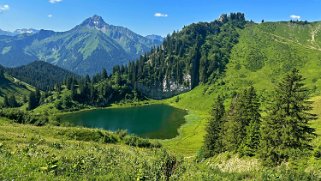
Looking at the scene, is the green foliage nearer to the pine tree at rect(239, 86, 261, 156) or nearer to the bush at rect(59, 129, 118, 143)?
the bush at rect(59, 129, 118, 143)

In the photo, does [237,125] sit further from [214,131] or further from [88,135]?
[88,135]

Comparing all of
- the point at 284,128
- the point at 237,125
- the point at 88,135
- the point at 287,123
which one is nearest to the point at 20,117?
the point at 88,135

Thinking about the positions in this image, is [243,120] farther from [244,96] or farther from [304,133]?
[304,133]

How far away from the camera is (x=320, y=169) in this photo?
114 ft

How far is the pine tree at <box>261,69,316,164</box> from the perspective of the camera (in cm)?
5059

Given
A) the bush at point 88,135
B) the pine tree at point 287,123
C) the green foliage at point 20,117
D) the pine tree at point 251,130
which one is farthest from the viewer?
the green foliage at point 20,117

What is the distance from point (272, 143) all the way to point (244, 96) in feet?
67.8

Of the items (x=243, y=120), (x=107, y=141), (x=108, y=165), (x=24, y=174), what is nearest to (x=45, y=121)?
(x=107, y=141)

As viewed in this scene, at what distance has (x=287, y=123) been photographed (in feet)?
172

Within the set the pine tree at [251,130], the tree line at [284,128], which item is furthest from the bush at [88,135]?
the tree line at [284,128]

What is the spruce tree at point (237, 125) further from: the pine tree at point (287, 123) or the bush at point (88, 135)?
the bush at point (88, 135)

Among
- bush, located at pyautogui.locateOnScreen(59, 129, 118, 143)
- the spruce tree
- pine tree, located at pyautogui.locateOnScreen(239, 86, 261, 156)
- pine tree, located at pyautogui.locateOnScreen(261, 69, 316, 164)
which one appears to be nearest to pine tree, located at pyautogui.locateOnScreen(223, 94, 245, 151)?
the spruce tree

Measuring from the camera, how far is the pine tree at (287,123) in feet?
166

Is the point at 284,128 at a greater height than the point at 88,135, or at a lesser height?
greater
